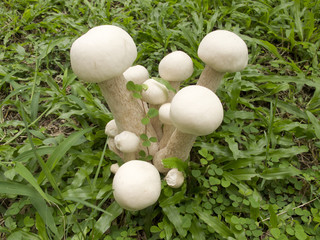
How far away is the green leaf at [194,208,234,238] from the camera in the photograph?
1.68 metres

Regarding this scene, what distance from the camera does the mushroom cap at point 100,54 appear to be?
133 centimetres

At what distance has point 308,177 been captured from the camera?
1.90 metres

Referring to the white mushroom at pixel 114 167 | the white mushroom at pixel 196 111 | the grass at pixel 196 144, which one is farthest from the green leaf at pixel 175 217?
the white mushroom at pixel 196 111

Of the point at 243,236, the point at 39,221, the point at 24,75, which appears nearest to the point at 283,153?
the point at 243,236

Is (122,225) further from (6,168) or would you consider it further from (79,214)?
(6,168)

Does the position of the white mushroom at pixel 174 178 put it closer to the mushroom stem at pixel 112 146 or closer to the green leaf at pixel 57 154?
the mushroom stem at pixel 112 146

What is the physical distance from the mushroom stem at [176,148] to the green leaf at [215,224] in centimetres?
38

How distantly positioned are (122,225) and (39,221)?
0.54m

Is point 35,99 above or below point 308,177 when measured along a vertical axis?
above

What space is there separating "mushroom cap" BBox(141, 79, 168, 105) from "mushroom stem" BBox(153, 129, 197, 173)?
28 centimetres

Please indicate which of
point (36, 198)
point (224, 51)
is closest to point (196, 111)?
point (224, 51)

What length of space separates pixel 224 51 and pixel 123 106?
0.69m

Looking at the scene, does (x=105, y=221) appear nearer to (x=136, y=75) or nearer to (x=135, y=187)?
(x=135, y=187)

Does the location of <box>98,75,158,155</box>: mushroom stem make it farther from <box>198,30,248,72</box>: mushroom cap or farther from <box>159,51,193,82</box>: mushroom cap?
<box>198,30,248,72</box>: mushroom cap
